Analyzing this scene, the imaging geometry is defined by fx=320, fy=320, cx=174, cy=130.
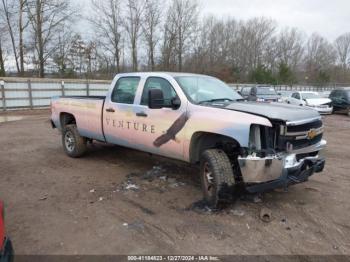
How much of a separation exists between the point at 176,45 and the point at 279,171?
134ft

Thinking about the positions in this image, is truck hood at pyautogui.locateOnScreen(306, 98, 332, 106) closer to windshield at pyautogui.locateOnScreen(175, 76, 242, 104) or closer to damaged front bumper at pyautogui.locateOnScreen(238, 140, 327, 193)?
windshield at pyautogui.locateOnScreen(175, 76, 242, 104)

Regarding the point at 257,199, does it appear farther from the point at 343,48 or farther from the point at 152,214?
the point at 343,48

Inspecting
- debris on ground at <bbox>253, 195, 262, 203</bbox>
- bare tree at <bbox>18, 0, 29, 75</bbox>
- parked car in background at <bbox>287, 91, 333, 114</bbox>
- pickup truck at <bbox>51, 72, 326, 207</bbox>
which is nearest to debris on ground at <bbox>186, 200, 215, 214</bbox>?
pickup truck at <bbox>51, 72, 326, 207</bbox>

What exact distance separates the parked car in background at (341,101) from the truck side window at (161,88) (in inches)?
690

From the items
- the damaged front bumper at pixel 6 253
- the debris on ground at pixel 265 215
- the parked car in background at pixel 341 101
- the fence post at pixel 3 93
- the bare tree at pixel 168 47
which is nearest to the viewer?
the damaged front bumper at pixel 6 253

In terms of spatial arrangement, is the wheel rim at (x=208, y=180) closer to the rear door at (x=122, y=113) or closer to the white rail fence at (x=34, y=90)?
the rear door at (x=122, y=113)

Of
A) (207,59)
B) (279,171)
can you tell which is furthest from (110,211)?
(207,59)

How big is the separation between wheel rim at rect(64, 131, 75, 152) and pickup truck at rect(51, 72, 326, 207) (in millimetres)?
1151

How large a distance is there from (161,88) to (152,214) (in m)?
2.07

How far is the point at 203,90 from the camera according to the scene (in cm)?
517

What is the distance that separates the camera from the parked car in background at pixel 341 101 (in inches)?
766

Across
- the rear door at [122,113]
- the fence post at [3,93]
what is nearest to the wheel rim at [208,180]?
the rear door at [122,113]

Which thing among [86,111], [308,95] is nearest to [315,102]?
[308,95]

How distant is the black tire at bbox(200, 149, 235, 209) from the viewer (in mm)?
4160
